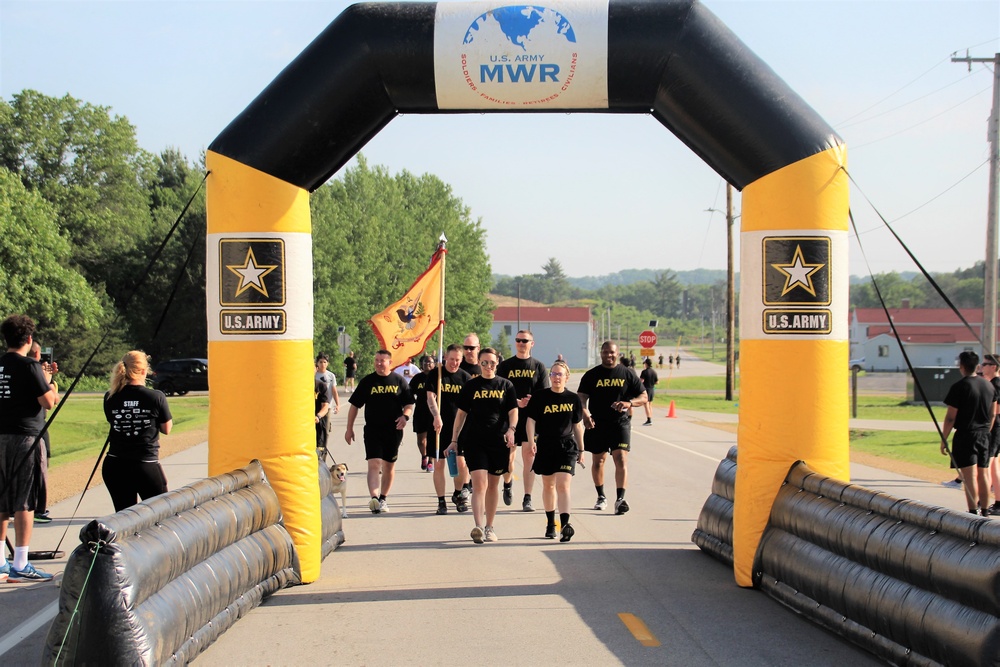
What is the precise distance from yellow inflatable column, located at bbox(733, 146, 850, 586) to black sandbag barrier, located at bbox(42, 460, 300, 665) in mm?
3893

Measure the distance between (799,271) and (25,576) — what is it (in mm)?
6839

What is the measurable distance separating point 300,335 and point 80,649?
3.65 meters

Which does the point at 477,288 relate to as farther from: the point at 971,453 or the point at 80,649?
the point at 80,649

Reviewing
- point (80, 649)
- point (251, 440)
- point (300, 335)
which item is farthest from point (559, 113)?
point (80, 649)

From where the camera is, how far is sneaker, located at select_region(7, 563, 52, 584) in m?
8.61

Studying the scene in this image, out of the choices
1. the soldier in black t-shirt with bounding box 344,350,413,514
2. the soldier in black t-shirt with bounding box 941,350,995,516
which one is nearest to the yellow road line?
the soldier in black t-shirt with bounding box 344,350,413,514

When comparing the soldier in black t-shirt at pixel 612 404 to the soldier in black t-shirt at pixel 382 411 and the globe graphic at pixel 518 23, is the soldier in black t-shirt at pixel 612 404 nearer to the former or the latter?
the soldier in black t-shirt at pixel 382 411

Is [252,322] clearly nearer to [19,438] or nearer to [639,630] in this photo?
[19,438]

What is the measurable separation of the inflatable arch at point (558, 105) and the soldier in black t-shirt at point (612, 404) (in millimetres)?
3581

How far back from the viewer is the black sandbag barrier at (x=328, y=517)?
9.63 m

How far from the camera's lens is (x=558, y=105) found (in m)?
8.71

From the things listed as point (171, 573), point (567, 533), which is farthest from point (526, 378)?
point (171, 573)

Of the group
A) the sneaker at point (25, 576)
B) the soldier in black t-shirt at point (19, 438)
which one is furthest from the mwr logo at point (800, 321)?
the sneaker at point (25, 576)

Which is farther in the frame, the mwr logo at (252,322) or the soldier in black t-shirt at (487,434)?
the soldier in black t-shirt at (487,434)
